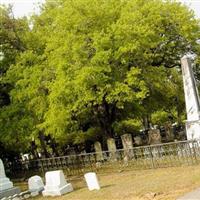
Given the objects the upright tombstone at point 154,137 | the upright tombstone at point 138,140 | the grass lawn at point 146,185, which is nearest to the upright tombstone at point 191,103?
the upright tombstone at point 154,137

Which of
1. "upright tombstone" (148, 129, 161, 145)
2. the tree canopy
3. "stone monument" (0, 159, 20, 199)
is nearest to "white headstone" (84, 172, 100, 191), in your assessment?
"stone monument" (0, 159, 20, 199)

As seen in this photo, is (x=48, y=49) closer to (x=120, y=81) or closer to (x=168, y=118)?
(x=120, y=81)

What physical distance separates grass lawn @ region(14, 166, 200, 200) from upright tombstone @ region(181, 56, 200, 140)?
490cm

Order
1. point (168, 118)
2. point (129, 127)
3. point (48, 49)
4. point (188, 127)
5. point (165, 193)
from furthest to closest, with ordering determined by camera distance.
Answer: point (168, 118)
point (129, 127)
point (48, 49)
point (188, 127)
point (165, 193)

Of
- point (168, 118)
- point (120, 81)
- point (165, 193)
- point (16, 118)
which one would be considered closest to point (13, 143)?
point (16, 118)

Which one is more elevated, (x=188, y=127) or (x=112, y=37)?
(x=112, y=37)

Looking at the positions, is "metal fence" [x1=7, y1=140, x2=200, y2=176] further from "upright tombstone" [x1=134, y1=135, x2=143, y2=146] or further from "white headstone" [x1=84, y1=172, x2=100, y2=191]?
"upright tombstone" [x1=134, y1=135, x2=143, y2=146]

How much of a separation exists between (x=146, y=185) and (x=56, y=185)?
3283 mm

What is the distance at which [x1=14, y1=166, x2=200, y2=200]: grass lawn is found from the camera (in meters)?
11.8

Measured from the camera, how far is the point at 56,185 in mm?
14953

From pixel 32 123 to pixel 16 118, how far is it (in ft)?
3.85

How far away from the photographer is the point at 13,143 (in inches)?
1072

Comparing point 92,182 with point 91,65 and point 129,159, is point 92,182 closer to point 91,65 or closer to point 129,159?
point 129,159

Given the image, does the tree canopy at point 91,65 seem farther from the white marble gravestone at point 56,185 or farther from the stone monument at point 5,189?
the white marble gravestone at point 56,185
